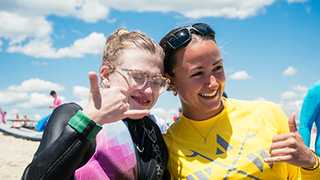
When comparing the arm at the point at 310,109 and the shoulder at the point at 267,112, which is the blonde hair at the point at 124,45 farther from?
the arm at the point at 310,109

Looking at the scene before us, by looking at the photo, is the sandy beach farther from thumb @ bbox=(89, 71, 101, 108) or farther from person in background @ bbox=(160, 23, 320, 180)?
thumb @ bbox=(89, 71, 101, 108)

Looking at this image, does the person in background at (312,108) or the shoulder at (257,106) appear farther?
the person in background at (312,108)

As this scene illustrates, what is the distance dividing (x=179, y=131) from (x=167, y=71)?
506mm

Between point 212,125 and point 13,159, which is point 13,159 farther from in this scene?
point 212,125

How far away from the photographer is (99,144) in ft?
6.29

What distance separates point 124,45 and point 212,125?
922mm

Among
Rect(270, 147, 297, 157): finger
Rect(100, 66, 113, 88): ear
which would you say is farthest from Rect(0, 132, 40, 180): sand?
Rect(270, 147, 297, 157): finger

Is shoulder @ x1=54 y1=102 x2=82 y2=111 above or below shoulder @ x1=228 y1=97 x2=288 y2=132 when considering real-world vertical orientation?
below

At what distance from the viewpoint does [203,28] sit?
8.35 feet

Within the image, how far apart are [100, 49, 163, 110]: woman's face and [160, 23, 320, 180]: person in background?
1.13ft

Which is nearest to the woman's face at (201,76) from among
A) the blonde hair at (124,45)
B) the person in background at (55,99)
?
the blonde hair at (124,45)

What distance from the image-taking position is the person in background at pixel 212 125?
85.0 inches

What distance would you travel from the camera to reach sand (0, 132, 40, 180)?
7.63 meters

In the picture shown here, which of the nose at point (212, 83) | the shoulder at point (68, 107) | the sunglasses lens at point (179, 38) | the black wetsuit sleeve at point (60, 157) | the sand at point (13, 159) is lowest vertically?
the sand at point (13, 159)
